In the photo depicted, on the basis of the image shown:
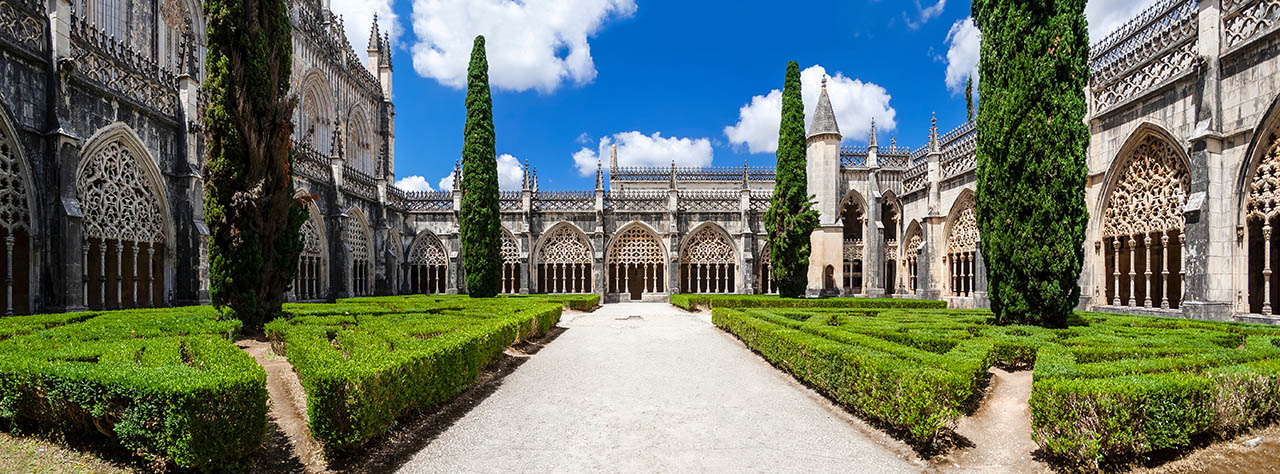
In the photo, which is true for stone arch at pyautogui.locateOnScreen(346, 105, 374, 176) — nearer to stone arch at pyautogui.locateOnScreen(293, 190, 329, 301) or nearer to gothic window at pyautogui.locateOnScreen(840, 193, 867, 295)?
stone arch at pyautogui.locateOnScreen(293, 190, 329, 301)

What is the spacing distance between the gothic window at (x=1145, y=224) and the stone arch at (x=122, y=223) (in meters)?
24.8

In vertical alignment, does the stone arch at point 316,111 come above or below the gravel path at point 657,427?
above

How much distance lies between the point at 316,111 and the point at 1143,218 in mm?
33534

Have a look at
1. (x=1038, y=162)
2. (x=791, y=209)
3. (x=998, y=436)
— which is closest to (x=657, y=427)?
(x=998, y=436)

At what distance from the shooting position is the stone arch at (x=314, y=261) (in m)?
21.3

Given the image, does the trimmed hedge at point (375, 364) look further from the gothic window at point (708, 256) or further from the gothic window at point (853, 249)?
the gothic window at point (853, 249)

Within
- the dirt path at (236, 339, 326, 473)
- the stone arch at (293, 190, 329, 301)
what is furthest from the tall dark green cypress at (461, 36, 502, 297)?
the dirt path at (236, 339, 326, 473)

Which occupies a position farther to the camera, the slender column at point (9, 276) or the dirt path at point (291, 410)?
the slender column at point (9, 276)

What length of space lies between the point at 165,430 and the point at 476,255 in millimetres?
17735

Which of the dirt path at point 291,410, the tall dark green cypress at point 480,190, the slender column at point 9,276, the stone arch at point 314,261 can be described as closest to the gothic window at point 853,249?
the tall dark green cypress at point 480,190

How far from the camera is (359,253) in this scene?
82.4 ft

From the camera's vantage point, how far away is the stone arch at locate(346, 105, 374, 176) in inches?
1251

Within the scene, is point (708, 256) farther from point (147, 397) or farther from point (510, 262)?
point (147, 397)

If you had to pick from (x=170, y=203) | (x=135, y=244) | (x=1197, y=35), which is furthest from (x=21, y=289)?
(x=1197, y=35)
